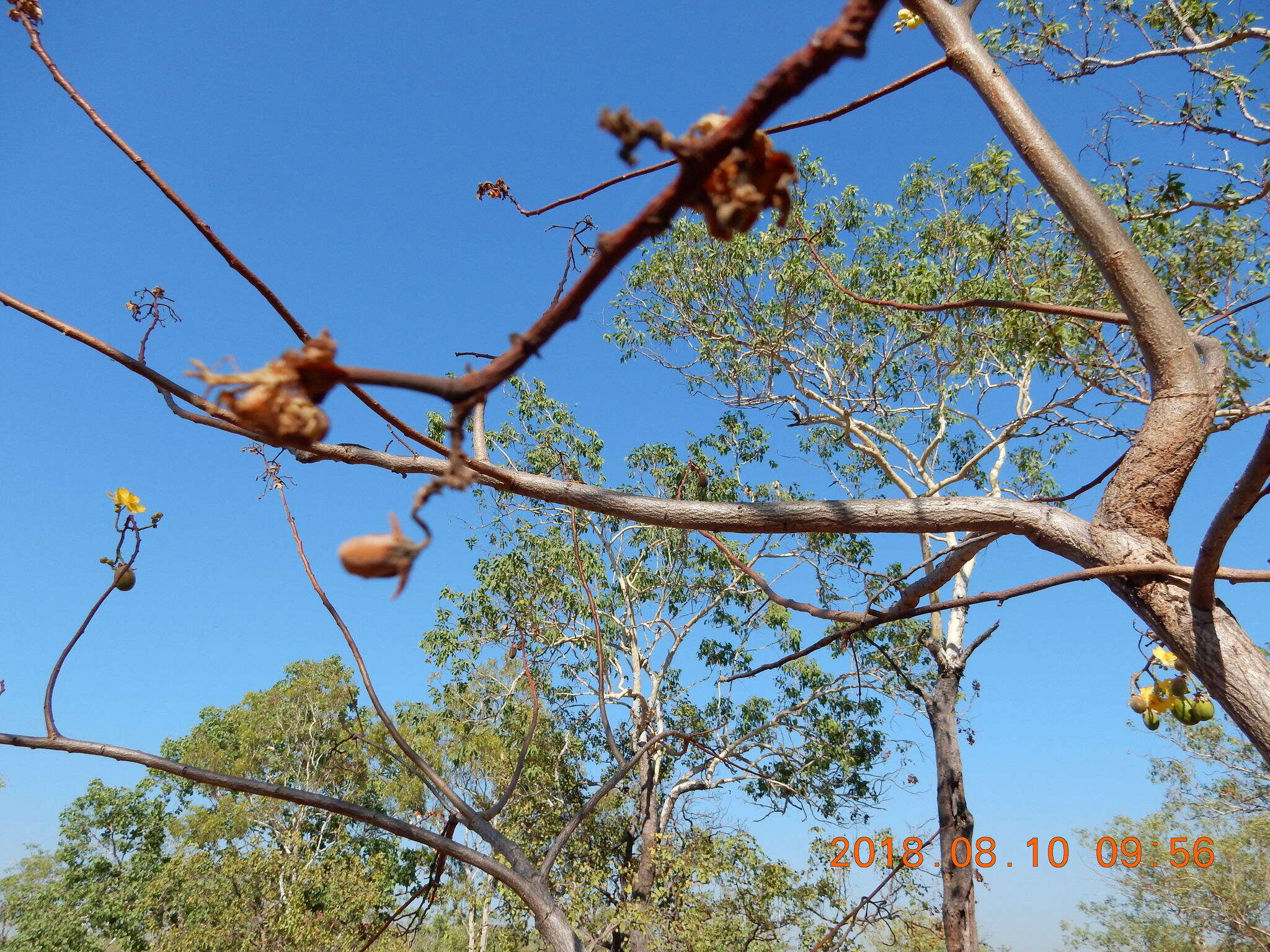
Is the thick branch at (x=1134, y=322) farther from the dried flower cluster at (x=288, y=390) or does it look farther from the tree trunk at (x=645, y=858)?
the tree trunk at (x=645, y=858)

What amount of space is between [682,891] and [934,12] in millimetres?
8592

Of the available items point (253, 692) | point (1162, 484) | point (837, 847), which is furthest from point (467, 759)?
point (1162, 484)

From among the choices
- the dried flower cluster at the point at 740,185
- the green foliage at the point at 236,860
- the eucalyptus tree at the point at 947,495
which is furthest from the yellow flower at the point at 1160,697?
the green foliage at the point at 236,860

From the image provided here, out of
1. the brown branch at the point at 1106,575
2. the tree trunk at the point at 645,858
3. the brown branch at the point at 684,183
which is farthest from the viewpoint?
the tree trunk at the point at 645,858

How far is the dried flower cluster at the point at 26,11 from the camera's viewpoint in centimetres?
69

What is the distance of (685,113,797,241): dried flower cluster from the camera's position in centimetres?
32

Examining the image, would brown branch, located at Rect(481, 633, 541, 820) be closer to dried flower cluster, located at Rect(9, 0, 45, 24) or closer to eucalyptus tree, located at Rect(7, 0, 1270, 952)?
eucalyptus tree, located at Rect(7, 0, 1270, 952)

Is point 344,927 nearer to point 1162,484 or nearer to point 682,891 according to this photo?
point 682,891

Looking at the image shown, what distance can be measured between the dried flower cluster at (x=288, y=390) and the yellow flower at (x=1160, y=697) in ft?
5.97

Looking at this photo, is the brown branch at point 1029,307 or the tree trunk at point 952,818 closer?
the brown branch at point 1029,307

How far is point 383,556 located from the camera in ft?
0.90

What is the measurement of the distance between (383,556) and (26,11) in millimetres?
774

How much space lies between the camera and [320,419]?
0.30 meters

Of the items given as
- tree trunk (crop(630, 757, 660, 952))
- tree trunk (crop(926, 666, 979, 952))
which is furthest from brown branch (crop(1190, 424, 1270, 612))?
tree trunk (crop(630, 757, 660, 952))
